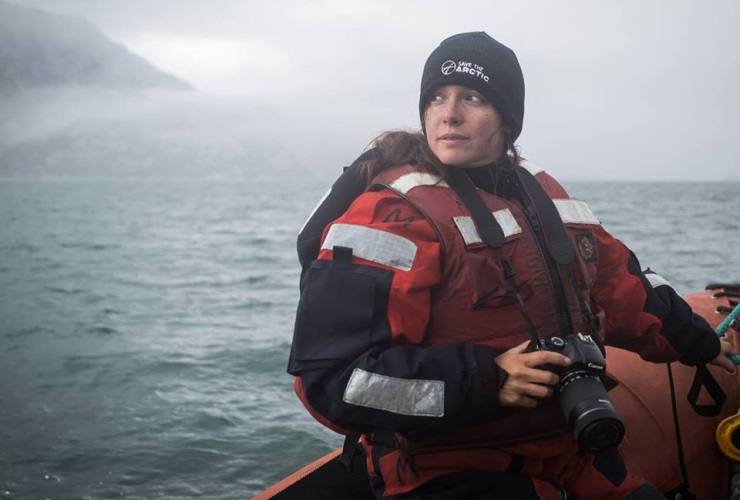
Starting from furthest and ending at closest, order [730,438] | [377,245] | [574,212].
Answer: [730,438] < [574,212] < [377,245]

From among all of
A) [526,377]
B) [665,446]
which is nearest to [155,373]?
[665,446]

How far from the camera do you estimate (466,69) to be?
7.37 feet

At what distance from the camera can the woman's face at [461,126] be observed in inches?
88.7

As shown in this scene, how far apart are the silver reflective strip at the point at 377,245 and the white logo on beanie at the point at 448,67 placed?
2.06 feet

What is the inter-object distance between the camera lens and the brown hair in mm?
756

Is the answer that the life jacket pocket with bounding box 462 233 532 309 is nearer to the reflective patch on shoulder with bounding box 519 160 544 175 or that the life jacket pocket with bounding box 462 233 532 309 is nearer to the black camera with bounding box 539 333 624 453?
the black camera with bounding box 539 333 624 453

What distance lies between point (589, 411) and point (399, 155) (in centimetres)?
100

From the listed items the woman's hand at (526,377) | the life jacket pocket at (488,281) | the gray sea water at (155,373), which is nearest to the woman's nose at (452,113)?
the life jacket pocket at (488,281)

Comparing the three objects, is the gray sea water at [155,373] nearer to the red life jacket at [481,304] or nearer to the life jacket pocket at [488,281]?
the red life jacket at [481,304]

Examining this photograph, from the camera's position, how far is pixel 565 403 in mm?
1906

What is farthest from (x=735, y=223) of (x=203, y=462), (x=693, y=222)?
(x=203, y=462)

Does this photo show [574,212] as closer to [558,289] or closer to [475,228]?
[558,289]

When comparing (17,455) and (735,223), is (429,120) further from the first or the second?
(735,223)

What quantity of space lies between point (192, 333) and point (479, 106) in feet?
30.8
